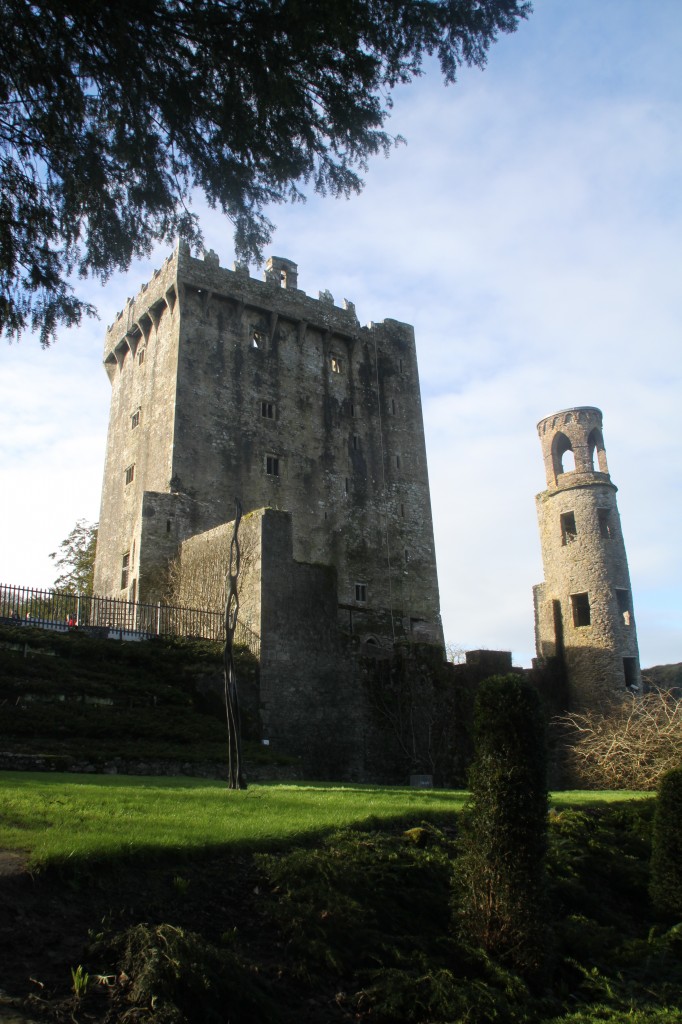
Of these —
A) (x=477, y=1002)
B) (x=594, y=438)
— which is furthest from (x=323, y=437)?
(x=477, y=1002)

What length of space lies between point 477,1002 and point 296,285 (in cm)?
3503

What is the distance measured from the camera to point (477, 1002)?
22.4 feet

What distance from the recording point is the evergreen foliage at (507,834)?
7.80 meters

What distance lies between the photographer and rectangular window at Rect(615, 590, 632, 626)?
3047 centimetres

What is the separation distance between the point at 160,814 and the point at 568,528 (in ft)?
82.1

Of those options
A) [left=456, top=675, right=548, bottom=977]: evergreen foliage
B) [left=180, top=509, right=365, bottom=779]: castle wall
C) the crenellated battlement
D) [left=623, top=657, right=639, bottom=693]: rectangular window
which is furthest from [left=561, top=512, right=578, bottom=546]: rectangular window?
[left=456, top=675, right=548, bottom=977]: evergreen foliage

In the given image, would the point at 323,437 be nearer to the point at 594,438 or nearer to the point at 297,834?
the point at 594,438

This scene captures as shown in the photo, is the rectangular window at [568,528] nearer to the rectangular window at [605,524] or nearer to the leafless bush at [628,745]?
the rectangular window at [605,524]

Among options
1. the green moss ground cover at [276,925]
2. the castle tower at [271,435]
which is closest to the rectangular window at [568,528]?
the castle tower at [271,435]

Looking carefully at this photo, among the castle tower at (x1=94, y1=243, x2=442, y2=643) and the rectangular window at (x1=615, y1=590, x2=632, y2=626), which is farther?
the castle tower at (x1=94, y1=243, x2=442, y2=643)

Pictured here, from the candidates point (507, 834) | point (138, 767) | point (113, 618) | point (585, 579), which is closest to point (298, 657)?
point (113, 618)

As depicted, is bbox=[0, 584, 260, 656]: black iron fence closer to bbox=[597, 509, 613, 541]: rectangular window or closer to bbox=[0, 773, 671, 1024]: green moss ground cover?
bbox=[0, 773, 671, 1024]: green moss ground cover

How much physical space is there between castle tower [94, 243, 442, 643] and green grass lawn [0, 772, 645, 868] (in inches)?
730

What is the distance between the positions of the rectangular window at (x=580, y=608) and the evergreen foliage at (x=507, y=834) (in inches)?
918
